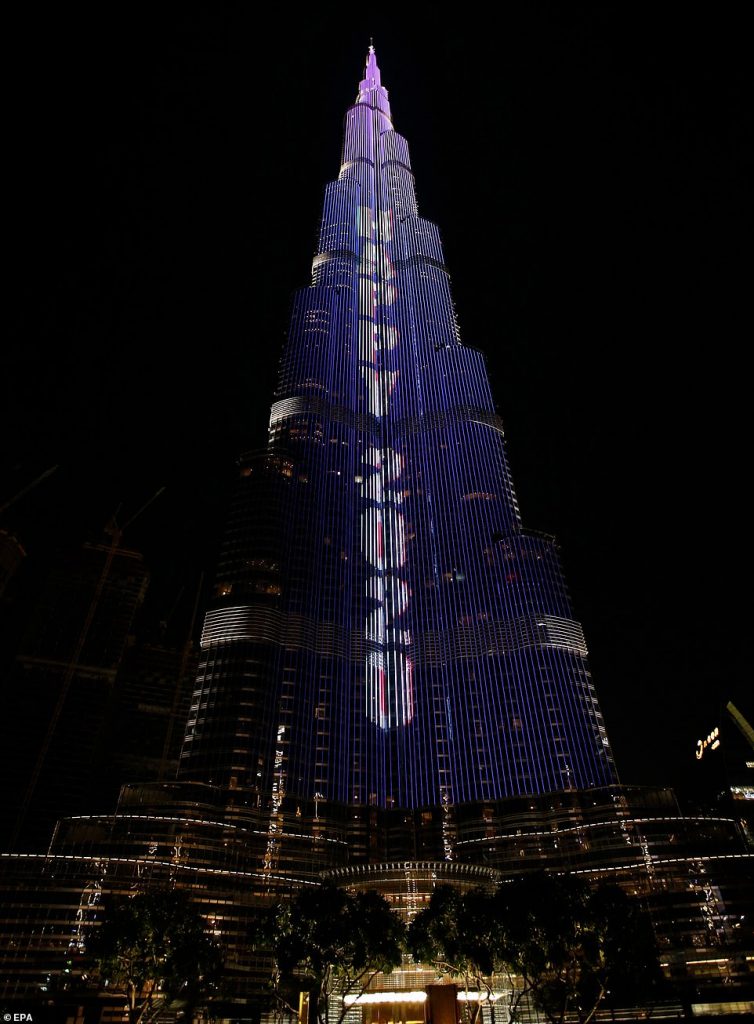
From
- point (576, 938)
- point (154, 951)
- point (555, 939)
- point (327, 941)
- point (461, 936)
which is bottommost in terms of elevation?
point (555, 939)

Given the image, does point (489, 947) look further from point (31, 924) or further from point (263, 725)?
point (263, 725)

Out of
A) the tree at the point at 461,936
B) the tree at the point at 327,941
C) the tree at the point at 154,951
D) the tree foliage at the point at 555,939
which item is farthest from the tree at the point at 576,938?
the tree at the point at 154,951

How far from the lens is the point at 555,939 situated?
2432 inches

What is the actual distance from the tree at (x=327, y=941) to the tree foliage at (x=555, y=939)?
4.48 meters

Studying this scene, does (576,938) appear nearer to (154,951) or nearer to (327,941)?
(327,941)

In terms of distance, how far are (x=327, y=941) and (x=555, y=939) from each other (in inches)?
824

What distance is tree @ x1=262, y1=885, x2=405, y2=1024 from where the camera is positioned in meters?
65.4

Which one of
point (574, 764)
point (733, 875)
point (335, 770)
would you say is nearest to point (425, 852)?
point (335, 770)

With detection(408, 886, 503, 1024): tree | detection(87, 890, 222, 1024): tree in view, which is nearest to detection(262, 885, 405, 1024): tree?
detection(408, 886, 503, 1024): tree

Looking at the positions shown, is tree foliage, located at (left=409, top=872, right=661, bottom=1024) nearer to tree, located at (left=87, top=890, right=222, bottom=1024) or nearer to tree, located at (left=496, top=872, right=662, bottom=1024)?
tree, located at (left=496, top=872, right=662, bottom=1024)

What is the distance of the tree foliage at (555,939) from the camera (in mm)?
62219

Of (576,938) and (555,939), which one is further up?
(576,938)

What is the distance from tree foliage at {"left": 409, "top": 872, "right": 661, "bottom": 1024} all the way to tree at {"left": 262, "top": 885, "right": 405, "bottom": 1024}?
4485 mm

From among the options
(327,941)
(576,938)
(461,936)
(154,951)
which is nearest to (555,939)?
(576,938)
